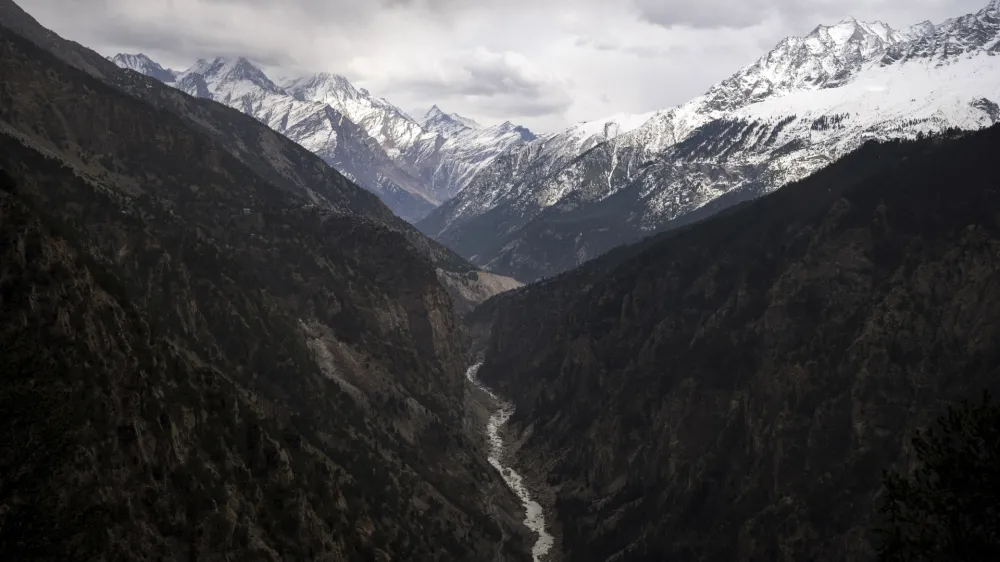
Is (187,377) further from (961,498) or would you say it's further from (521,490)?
(521,490)

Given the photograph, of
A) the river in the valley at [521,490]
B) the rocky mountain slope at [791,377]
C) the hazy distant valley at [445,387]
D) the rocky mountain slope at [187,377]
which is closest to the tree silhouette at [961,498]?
the hazy distant valley at [445,387]

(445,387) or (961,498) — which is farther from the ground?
(961,498)

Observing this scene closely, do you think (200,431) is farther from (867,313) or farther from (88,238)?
(867,313)

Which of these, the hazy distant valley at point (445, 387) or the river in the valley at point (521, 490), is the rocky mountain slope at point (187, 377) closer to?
the hazy distant valley at point (445, 387)

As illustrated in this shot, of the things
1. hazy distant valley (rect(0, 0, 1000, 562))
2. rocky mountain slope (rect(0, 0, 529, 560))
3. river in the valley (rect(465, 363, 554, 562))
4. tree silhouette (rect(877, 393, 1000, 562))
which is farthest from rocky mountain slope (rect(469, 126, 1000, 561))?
tree silhouette (rect(877, 393, 1000, 562))

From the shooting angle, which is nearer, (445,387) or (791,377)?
(791,377)

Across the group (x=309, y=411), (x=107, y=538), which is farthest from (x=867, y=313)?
(x=107, y=538)

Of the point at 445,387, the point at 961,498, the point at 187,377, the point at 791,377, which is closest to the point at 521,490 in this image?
the point at 445,387
